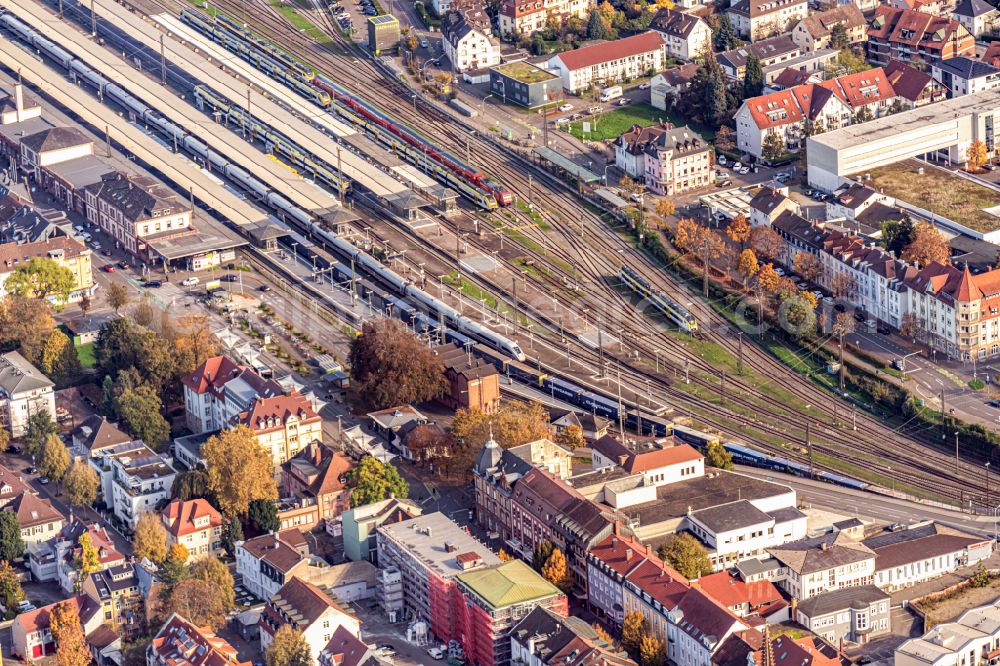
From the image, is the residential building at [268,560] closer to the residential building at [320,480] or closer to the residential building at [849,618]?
the residential building at [320,480]

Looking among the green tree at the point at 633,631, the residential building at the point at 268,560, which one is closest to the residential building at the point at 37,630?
the residential building at the point at 268,560

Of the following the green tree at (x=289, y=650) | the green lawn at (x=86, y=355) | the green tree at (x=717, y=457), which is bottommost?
the green lawn at (x=86, y=355)

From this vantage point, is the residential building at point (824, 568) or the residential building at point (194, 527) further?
the residential building at point (194, 527)

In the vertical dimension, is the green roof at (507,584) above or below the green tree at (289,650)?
above

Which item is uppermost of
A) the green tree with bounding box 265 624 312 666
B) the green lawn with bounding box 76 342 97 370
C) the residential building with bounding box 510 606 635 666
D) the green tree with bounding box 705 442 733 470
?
the residential building with bounding box 510 606 635 666

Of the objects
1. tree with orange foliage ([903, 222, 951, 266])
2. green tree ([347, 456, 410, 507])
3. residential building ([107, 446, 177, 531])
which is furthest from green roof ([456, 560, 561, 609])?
tree with orange foliage ([903, 222, 951, 266])

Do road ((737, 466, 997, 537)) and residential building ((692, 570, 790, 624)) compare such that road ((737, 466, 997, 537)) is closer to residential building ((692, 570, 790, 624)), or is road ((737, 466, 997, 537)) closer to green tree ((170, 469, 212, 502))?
residential building ((692, 570, 790, 624))

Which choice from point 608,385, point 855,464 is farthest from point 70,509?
point 855,464
